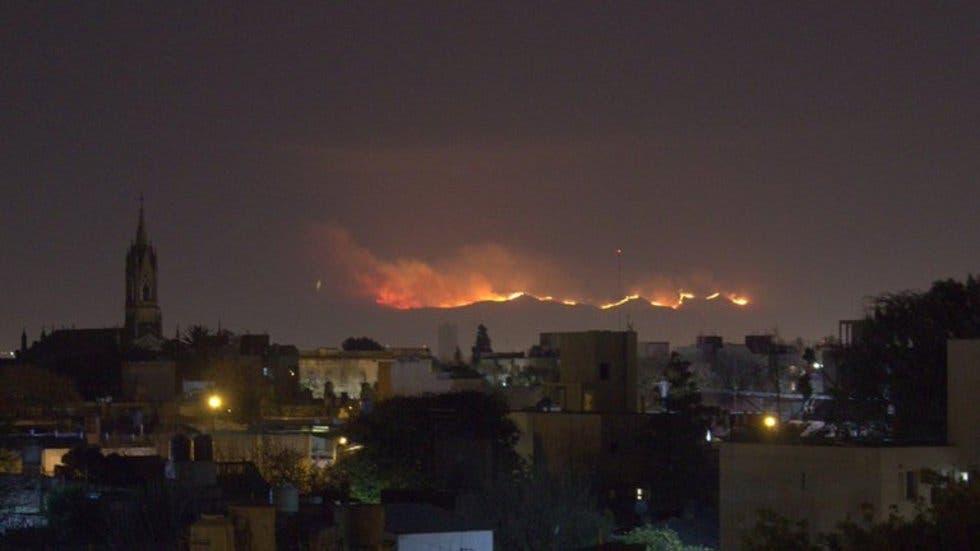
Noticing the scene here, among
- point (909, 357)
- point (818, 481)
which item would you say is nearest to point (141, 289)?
point (909, 357)

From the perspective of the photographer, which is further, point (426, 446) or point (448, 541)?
point (426, 446)

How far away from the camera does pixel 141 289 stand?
168750 mm

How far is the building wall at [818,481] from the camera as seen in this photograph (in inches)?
1369

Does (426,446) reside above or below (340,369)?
below

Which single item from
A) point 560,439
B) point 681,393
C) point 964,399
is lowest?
point 560,439

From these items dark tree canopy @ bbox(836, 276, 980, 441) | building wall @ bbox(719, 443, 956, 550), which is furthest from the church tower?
building wall @ bbox(719, 443, 956, 550)

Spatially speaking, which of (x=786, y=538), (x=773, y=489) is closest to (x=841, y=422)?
(x=773, y=489)

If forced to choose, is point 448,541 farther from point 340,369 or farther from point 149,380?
point 340,369

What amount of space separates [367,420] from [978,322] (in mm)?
17667

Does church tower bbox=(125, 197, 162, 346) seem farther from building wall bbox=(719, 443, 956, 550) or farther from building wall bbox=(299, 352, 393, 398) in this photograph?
building wall bbox=(719, 443, 956, 550)

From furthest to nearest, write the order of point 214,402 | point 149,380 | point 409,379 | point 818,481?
point 409,379, point 149,380, point 214,402, point 818,481

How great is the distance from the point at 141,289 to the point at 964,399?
5412 inches

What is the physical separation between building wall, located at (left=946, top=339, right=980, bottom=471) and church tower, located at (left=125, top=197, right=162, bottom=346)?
411 feet

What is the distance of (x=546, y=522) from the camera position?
41.1m
